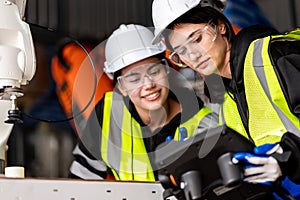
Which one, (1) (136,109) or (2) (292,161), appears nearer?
(2) (292,161)

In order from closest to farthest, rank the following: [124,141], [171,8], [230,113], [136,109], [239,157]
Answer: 1. [239,157]
2. [230,113]
3. [171,8]
4. [124,141]
5. [136,109]

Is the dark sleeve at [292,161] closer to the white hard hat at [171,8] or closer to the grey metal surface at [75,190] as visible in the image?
the grey metal surface at [75,190]

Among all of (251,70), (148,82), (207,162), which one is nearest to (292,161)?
(207,162)

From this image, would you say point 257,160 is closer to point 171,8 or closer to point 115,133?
point 171,8

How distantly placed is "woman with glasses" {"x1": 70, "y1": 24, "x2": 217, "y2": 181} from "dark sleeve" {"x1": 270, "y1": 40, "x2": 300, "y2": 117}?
67cm

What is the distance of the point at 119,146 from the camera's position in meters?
2.06

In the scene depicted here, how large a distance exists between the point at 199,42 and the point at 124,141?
0.52 meters

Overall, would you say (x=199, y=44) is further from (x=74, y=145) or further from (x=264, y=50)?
(x=74, y=145)

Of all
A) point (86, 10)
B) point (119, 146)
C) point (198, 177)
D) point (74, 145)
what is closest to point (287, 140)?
point (198, 177)

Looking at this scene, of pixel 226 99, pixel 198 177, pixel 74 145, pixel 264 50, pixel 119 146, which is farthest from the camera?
pixel 74 145

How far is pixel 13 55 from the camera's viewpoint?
4.45 ft

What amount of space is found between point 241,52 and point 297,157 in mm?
380

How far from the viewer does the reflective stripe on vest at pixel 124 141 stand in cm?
193

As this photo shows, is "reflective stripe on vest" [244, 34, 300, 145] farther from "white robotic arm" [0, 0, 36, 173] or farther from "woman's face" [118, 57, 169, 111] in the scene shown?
"woman's face" [118, 57, 169, 111]
